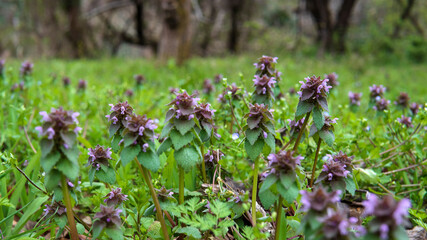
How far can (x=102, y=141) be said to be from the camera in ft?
8.92

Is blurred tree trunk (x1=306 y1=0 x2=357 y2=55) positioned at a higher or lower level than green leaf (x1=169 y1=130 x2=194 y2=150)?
lower

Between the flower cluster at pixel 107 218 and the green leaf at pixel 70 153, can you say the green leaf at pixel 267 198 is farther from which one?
the green leaf at pixel 70 153

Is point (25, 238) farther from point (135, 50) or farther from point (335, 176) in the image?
point (135, 50)

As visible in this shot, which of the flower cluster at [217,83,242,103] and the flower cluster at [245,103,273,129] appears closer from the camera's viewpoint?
the flower cluster at [245,103,273,129]

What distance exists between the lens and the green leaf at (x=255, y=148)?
145cm

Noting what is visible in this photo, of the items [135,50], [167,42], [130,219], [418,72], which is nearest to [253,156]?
[130,219]

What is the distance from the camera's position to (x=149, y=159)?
1.32 meters

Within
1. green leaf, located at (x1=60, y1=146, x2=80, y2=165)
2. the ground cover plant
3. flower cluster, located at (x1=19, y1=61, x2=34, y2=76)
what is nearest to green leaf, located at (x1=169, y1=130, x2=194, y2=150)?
the ground cover plant

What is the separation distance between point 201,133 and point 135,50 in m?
19.8

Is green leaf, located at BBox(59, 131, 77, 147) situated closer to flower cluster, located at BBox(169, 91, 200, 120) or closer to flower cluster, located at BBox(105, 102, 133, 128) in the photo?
flower cluster, located at BBox(105, 102, 133, 128)

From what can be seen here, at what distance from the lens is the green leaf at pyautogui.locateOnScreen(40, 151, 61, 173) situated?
1124 millimetres

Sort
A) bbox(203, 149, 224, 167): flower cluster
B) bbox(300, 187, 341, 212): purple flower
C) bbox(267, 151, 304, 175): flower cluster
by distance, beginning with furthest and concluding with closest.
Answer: bbox(203, 149, 224, 167): flower cluster, bbox(267, 151, 304, 175): flower cluster, bbox(300, 187, 341, 212): purple flower

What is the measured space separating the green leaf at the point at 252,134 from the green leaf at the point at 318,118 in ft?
0.83

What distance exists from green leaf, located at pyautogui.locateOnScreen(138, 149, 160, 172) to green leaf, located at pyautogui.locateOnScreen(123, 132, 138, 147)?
3.1 inches
